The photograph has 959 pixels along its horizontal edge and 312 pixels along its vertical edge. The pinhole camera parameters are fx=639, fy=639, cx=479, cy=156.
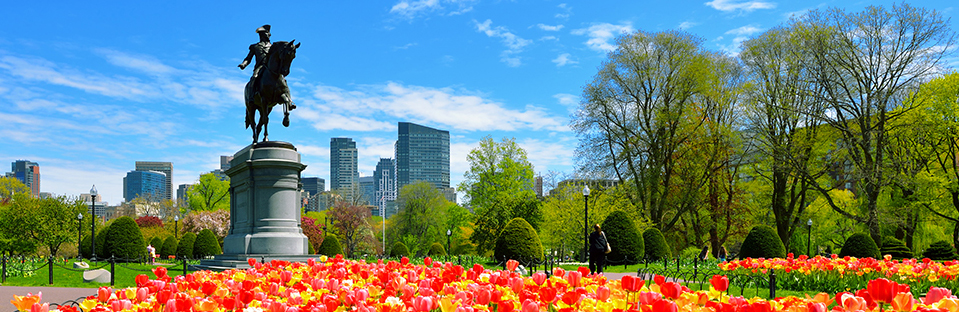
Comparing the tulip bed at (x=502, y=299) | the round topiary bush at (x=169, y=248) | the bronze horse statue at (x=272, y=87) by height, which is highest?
the bronze horse statue at (x=272, y=87)

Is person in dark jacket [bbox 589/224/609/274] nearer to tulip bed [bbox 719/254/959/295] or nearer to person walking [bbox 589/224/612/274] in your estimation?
person walking [bbox 589/224/612/274]

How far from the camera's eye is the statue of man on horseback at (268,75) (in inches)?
698

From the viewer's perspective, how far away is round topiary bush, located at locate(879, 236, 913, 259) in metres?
27.5

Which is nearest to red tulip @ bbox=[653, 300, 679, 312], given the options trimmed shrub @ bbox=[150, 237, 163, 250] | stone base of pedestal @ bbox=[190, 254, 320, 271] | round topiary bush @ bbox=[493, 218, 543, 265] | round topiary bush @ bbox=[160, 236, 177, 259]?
stone base of pedestal @ bbox=[190, 254, 320, 271]

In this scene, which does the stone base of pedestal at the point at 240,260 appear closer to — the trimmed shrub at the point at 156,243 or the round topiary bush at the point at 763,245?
the round topiary bush at the point at 763,245

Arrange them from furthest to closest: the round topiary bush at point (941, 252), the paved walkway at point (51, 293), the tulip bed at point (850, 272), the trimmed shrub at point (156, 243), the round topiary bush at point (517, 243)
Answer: the trimmed shrub at point (156, 243) < the round topiary bush at point (941, 252) < the round topiary bush at point (517, 243) < the paved walkway at point (51, 293) < the tulip bed at point (850, 272)

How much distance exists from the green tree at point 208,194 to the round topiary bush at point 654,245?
50280 mm

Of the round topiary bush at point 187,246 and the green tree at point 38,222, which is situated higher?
the green tree at point 38,222

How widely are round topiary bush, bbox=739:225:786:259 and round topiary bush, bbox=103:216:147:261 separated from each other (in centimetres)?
2664

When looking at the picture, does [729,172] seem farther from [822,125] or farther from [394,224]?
[394,224]

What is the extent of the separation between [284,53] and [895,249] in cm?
2669

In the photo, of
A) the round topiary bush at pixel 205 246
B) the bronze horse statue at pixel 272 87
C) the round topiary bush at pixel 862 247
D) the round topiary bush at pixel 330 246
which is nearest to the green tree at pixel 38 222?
the round topiary bush at pixel 205 246

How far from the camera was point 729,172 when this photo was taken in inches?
1436

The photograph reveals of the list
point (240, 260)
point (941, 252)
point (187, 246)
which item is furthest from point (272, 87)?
point (941, 252)
